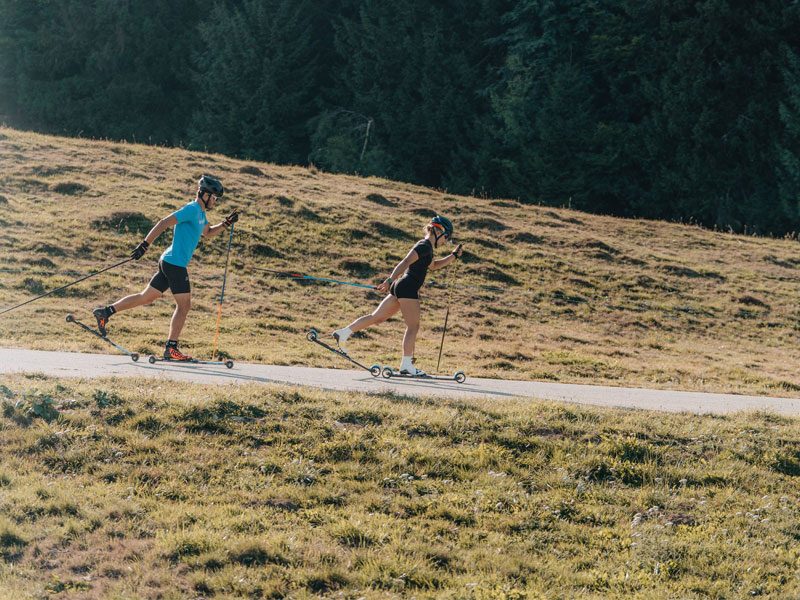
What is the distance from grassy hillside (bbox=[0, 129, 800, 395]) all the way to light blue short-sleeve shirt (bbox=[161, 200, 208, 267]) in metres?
2.73

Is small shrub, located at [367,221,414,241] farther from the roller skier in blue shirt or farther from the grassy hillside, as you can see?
the roller skier in blue shirt

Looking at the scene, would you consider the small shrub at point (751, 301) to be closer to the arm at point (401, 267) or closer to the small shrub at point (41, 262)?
the arm at point (401, 267)

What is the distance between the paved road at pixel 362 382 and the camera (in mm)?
9883

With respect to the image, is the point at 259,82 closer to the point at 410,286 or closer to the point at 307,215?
the point at 307,215

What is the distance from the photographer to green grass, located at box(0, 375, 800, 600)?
5.70m

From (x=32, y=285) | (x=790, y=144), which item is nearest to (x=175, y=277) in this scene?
(x=32, y=285)

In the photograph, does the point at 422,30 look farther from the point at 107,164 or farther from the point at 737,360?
the point at 737,360

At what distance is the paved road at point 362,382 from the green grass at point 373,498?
92 centimetres

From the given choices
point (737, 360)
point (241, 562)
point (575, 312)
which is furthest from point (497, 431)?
point (575, 312)

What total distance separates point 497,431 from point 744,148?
1447 inches

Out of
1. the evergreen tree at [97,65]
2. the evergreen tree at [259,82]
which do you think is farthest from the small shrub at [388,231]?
the evergreen tree at [97,65]

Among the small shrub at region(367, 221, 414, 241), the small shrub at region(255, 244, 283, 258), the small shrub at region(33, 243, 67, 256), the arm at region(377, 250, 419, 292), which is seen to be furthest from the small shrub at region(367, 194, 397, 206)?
the arm at region(377, 250, 419, 292)

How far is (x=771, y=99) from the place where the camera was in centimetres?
3978

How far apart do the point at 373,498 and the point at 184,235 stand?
16.9ft
